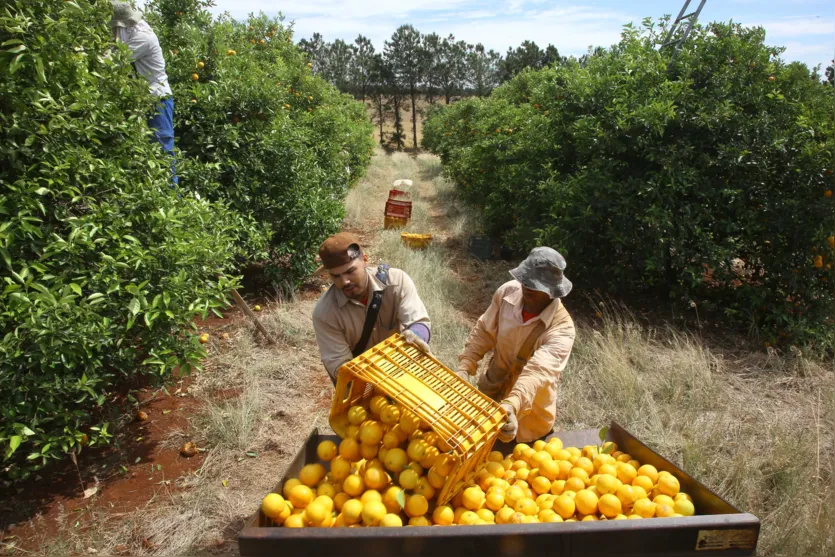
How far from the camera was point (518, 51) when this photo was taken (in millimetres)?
46344

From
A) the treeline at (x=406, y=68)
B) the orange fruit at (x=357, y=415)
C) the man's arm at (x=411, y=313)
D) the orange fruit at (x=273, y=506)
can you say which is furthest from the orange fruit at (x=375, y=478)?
the treeline at (x=406, y=68)

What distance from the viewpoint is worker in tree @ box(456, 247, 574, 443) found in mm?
Answer: 2861

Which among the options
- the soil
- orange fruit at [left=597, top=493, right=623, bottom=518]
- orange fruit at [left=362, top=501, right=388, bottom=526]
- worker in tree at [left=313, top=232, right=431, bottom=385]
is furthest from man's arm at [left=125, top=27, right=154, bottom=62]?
orange fruit at [left=597, top=493, right=623, bottom=518]

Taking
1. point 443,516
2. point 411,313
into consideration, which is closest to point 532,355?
point 411,313

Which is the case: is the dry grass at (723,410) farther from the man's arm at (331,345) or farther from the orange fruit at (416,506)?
the man's arm at (331,345)

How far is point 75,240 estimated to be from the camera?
10.9ft

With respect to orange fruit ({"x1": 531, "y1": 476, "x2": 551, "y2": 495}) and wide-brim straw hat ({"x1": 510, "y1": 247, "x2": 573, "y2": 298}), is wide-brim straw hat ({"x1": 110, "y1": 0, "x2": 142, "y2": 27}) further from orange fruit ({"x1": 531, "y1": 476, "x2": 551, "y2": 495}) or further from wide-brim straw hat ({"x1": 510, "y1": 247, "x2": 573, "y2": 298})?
orange fruit ({"x1": 531, "y1": 476, "x2": 551, "y2": 495})

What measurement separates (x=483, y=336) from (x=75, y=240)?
270 cm

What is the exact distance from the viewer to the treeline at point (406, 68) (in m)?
45.6

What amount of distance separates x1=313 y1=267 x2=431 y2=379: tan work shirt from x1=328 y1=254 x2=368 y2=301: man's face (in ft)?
0.28

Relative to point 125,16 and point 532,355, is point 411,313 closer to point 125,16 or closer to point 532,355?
point 532,355

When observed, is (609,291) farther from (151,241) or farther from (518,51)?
(518,51)

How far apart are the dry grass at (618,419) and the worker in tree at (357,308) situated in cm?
147

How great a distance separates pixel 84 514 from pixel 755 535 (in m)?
3.93
